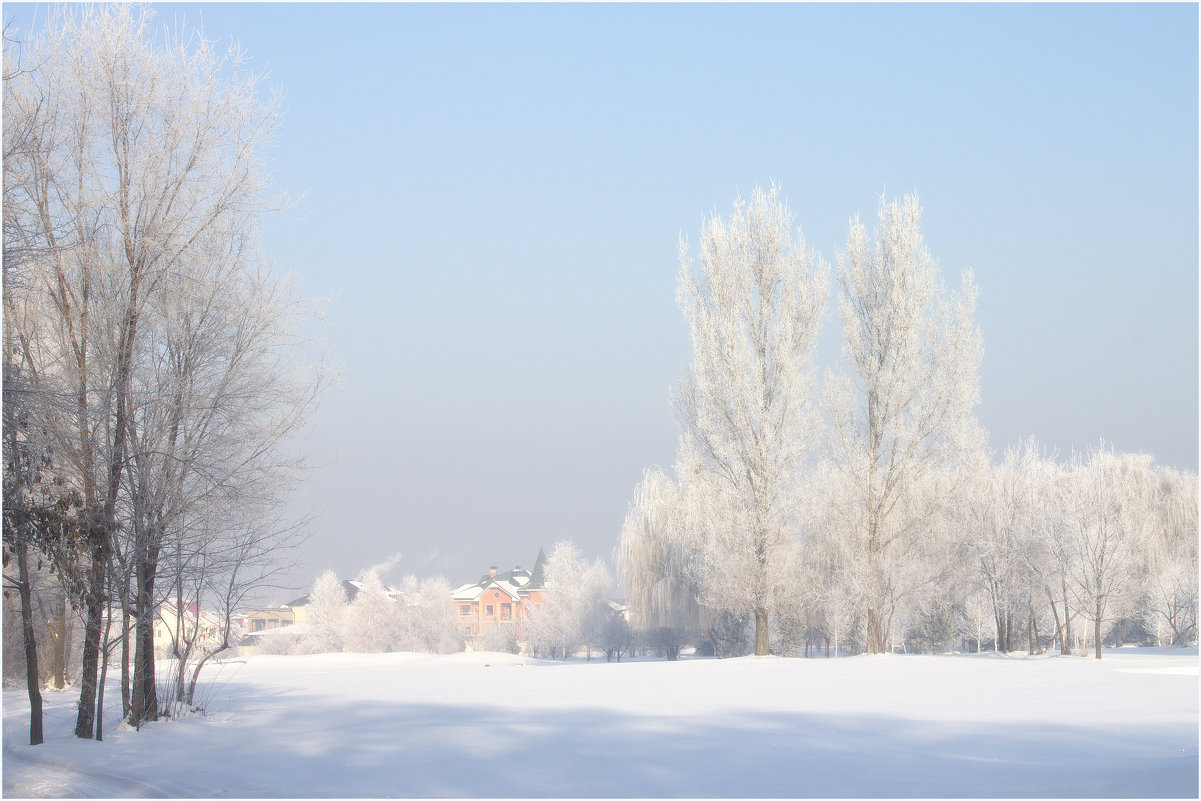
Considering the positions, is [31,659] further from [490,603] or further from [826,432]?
[490,603]

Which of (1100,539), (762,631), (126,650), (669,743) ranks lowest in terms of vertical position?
(762,631)

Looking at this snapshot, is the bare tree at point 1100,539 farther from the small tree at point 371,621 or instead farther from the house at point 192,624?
the small tree at point 371,621

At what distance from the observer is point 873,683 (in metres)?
12.0

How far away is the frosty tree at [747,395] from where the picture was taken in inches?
814

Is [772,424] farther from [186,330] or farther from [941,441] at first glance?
[186,330]

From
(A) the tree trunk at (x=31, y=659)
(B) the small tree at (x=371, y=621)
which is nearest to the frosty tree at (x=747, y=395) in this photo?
(A) the tree trunk at (x=31, y=659)

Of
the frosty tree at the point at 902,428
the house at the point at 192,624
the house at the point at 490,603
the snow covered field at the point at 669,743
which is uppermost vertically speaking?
the frosty tree at the point at 902,428

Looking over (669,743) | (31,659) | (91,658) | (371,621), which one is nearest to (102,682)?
(91,658)

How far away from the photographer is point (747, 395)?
68.3 ft

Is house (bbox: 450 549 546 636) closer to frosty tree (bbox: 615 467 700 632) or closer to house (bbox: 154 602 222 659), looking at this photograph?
frosty tree (bbox: 615 467 700 632)

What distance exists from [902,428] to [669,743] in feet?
49.4

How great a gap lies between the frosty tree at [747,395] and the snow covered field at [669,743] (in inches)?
325

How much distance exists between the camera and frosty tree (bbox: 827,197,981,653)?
69.0ft

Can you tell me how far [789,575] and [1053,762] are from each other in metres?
15.1
